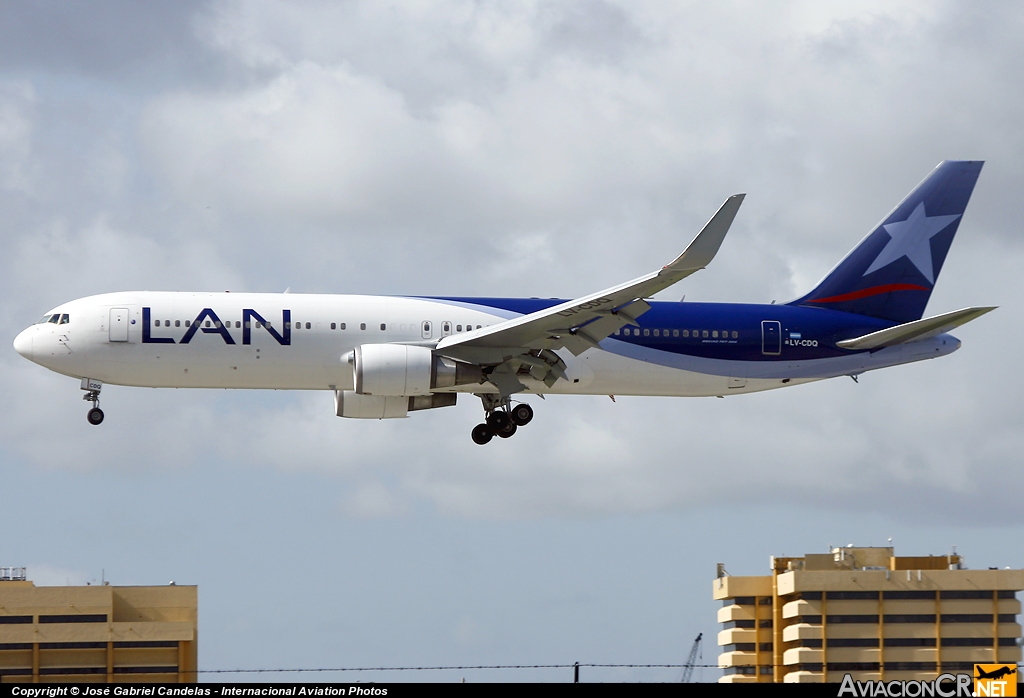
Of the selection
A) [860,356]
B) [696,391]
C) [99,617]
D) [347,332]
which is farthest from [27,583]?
[860,356]

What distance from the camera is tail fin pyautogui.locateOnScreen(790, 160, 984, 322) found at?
51.3 metres

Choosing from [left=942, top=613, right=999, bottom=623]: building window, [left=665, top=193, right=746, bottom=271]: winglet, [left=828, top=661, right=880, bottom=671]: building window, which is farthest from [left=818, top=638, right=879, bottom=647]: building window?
[left=665, top=193, right=746, bottom=271]: winglet

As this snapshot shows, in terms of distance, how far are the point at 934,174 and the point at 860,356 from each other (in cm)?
962

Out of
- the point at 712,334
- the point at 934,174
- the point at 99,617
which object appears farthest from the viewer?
the point at 99,617

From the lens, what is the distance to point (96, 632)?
63.9 meters

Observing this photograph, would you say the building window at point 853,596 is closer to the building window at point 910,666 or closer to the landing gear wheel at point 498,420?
the building window at point 910,666

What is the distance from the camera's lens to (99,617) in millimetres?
65688

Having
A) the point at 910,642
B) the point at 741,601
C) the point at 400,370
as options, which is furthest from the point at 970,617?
the point at 400,370

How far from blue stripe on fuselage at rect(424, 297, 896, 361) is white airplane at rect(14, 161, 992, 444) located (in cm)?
5

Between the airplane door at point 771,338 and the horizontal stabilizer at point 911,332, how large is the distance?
2423mm

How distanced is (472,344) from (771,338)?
1099 centimetres

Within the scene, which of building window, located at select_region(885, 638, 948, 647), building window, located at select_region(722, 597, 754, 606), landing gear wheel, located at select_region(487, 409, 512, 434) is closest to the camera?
landing gear wheel, located at select_region(487, 409, 512, 434)

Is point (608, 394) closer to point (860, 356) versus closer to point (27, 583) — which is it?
point (860, 356)

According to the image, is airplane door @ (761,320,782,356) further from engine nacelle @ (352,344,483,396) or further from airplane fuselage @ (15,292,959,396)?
engine nacelle @ (352,344,483,396)
